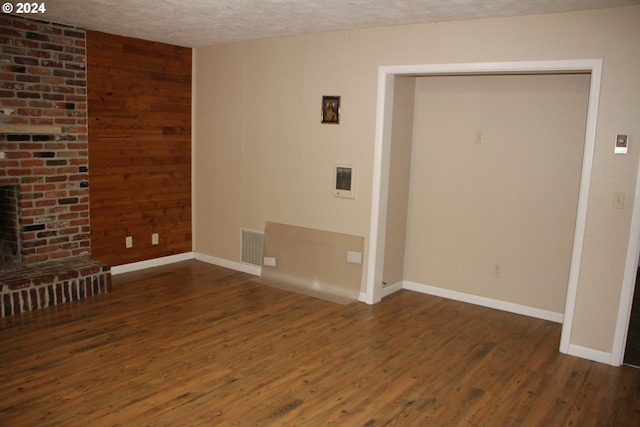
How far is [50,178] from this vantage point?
16.1 ft

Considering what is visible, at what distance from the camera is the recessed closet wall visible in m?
4.52

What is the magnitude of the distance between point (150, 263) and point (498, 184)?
3.77 metres

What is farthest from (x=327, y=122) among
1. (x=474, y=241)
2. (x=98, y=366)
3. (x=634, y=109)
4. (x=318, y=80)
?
(x=98, y=366)

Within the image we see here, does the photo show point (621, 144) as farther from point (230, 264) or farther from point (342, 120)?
point (230, 264)

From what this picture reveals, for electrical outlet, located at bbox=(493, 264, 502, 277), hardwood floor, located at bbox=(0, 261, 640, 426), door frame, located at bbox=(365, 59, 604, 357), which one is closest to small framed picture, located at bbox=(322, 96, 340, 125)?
door frame, located at bbox=(365, 59, 604, 357)

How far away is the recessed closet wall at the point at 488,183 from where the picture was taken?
4.52 m

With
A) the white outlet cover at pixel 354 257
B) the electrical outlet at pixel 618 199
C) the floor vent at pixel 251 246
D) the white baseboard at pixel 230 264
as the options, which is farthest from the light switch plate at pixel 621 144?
the white baseboard at pixel 230 264

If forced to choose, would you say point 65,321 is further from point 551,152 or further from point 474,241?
point 551,152

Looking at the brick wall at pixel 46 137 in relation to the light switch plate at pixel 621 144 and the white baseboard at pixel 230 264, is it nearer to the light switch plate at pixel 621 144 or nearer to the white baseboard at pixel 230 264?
the white baseboard at pixel 230 264

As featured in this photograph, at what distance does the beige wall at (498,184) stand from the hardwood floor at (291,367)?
40 centimetres

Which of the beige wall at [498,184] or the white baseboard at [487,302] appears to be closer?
the beige wall at [498,184]

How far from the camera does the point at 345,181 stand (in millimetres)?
5023
